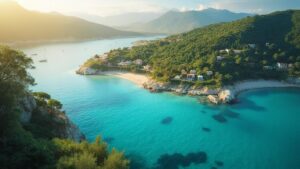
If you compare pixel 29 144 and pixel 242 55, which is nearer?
pixel 29 144

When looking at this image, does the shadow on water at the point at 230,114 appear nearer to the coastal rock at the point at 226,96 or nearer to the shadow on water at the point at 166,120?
the coastal rock at the point at 226,96

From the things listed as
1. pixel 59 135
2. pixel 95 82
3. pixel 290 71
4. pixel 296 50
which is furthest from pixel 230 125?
pixel 296 50

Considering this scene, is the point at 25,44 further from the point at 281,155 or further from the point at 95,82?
the point at 281,155

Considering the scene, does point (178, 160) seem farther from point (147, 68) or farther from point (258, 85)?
point (147, 68)

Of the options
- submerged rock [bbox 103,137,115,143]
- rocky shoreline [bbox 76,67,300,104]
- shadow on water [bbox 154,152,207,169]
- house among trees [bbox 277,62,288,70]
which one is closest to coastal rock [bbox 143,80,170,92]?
rocky shoreline [bbox 76,67,300,104]

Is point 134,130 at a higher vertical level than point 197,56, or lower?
lower

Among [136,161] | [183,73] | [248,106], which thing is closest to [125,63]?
[183,73]
